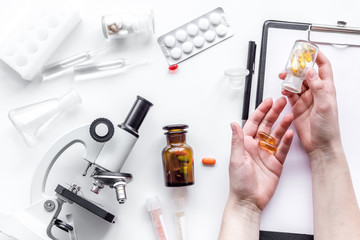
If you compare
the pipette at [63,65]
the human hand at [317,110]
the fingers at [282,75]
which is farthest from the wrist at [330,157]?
the pipette at [63,65]

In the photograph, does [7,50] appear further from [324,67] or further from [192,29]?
[324,67]

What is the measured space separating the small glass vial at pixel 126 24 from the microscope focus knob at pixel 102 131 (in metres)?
0.29

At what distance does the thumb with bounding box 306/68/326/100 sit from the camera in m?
0.98

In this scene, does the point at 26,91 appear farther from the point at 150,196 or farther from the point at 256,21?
the point at 256,21

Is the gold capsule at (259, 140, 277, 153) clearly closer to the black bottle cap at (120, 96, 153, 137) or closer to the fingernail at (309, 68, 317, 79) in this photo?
the fingernail at (309, 68, 317, 79)

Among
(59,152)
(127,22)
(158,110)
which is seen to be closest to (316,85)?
(158,110)

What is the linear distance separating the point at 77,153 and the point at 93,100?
6.2 inches

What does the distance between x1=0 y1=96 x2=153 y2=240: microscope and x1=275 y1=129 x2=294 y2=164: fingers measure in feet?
1.23

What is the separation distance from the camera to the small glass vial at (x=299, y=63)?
40.5 inches

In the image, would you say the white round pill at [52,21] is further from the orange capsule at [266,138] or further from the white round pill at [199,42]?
the orange capsule at [266,138]

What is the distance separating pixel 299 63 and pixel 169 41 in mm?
362

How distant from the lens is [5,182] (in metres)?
1.09

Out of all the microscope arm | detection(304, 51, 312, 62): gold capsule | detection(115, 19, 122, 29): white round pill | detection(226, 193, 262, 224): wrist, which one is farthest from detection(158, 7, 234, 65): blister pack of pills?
detection(226, 193, 262, 224): wrist

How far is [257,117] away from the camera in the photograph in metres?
1.08
